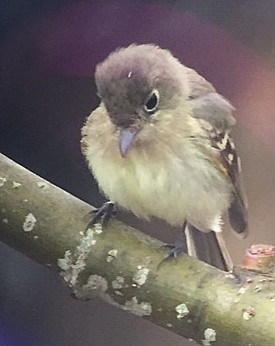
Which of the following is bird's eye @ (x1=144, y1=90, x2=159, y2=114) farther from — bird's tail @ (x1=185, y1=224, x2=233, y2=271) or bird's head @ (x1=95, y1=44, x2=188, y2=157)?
bird's tail @ (x1=185, y1=224, x2=233, y2=271)

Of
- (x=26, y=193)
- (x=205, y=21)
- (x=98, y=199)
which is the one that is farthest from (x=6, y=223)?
(x=205, y=21)

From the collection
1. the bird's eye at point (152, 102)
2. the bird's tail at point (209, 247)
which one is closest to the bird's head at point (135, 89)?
the bird's eye at point (152, 102)

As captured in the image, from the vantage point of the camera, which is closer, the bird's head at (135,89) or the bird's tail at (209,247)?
the bird's head at (135,89)

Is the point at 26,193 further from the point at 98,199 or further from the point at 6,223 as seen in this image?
the point at 98,199

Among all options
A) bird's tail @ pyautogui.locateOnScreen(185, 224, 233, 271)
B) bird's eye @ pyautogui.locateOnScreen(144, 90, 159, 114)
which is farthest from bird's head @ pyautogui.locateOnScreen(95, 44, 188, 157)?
bird's tail @ pyautogui.locateOnScreen(185, 224, 233, 271)

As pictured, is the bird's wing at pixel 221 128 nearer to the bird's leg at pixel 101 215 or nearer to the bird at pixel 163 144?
the bird at pixel 163 144

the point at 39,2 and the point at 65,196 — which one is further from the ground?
the point at 39,2

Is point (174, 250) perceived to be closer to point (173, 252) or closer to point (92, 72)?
point (173, 252)
